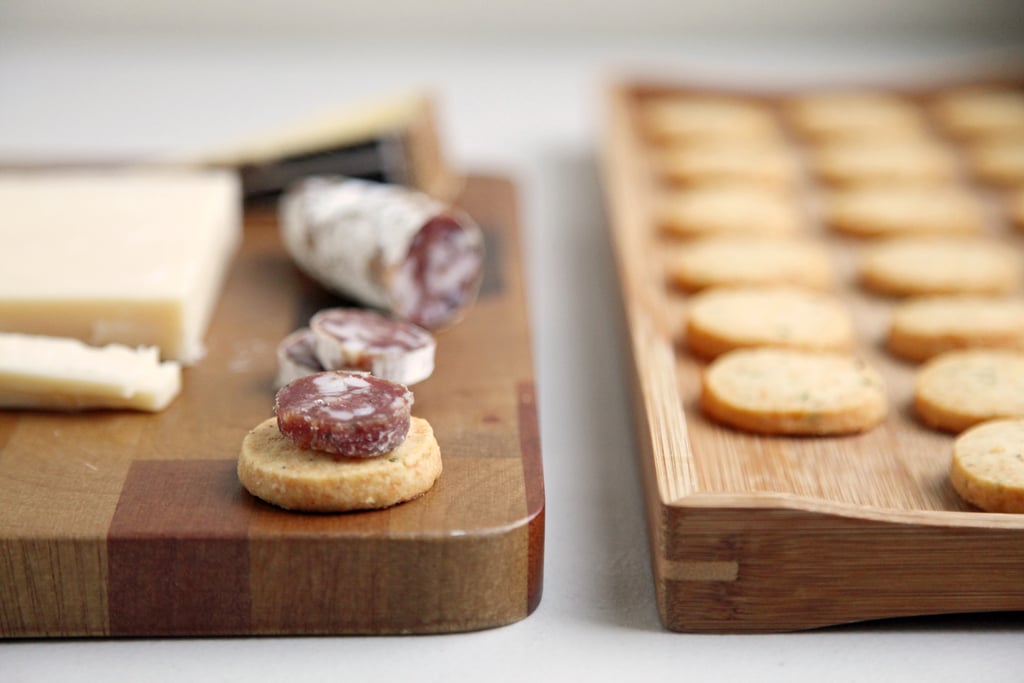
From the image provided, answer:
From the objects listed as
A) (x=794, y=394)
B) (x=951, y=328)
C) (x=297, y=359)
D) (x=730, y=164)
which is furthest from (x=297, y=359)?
(x=730, y=164)

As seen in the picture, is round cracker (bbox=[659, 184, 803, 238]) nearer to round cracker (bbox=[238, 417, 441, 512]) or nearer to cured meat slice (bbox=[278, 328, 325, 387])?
cured meat slice (bbox=[278, 328, 325, 387])

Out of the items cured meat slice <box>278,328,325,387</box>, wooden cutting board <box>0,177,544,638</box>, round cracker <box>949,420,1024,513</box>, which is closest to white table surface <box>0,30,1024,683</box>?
wooden cutting board <box>0,177,544,638</box>

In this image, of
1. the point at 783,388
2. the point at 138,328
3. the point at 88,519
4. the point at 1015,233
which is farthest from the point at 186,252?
the point at 1015,233

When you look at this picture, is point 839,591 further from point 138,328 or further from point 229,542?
point 138,328

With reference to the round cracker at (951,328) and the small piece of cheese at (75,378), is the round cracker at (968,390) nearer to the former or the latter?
the round cracker at (951,328)

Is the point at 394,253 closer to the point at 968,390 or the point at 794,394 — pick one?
the point at 794,394
